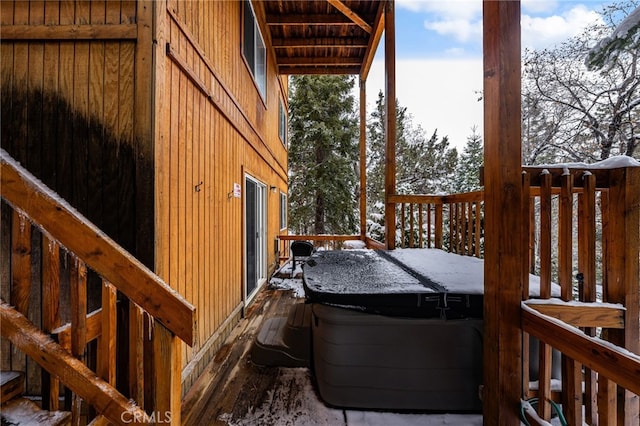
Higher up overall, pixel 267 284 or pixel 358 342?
pixel 358 342

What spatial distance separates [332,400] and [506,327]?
1.27 meters

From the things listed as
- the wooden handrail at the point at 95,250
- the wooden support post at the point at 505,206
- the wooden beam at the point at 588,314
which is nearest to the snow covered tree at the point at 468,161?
the wooden beam at the point at 588,314

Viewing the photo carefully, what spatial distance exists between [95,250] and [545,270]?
245cm

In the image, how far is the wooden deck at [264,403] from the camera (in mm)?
1855

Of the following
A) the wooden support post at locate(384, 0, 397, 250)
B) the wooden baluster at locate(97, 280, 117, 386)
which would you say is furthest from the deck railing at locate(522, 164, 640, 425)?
the wooden support post at locate(384, 0, 397, 250)

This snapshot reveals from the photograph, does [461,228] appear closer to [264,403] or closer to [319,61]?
[264,403]

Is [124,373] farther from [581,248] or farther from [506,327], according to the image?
[581,248]

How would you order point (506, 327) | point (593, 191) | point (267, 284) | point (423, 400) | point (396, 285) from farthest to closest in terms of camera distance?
point (267, 284)
point (396, 285)
point (423, 400)
point (593, 191)
point (506, 327)

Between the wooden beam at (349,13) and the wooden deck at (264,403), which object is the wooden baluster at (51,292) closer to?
the wooden deck at (264,403)

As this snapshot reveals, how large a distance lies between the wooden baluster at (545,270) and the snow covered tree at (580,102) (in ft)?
20.4

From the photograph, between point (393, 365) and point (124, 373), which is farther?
point (393, 365)

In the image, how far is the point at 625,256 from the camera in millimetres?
1690

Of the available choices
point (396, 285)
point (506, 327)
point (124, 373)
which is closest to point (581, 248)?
point (506, 327)

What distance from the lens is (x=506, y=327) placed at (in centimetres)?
153
